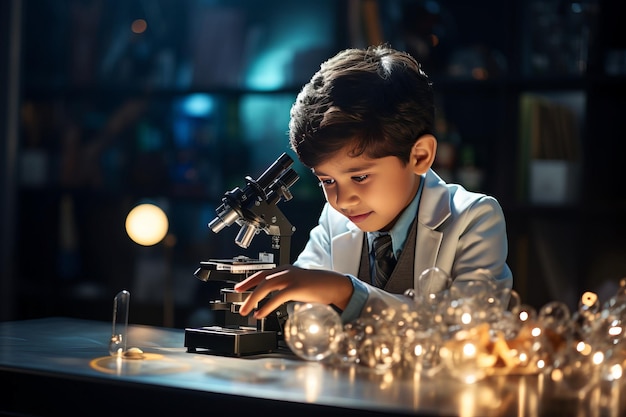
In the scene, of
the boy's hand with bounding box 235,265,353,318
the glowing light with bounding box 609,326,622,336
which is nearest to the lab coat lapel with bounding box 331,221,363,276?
the boy's hand with bounding box 235,265,353,318

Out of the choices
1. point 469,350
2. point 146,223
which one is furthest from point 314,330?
point 146,223

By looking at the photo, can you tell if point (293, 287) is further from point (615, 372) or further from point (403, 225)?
point (615, 372)

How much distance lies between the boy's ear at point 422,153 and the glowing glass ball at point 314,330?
1.84 feet

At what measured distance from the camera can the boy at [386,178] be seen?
74.2 inches

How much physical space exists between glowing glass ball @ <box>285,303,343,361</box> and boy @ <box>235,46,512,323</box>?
8.0 inches

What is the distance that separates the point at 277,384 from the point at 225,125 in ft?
8.74

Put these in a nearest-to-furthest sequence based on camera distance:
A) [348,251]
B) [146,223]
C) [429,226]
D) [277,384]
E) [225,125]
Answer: [277,384] < [429,226] < [348,251] < [146,223] < [225,125]

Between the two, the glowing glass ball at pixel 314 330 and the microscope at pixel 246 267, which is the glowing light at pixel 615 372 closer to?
the glowing glass ball at pixel 314 330

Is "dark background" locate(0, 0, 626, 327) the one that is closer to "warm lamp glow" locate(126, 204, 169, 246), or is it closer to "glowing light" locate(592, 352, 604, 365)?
"warm lamp glow" locate(126, 204, 169, 246)

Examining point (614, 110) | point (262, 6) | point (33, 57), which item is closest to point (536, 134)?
point (614, 110)

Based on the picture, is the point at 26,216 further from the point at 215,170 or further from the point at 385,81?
the point at 385,81

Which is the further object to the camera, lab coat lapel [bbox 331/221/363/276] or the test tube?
lab coat lapel [bbox 331/221/363/276]

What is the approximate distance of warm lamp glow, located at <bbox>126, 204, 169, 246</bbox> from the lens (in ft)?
8.53

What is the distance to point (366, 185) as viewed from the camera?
1906 millimetres
